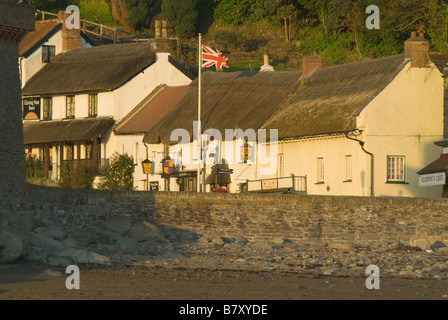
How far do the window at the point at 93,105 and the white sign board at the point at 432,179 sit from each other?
2170 cm

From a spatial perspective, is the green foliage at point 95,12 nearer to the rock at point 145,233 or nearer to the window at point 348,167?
the window at point 348,167

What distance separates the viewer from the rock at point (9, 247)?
1226 inches

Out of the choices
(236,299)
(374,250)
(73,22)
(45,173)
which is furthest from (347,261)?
(73,22)

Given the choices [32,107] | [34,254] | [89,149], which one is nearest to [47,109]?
[32,107]

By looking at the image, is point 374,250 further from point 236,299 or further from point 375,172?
point 236,299

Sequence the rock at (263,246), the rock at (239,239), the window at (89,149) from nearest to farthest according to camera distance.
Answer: the rock at (263,246) < the rock at (239,239) < the window at (89,149)

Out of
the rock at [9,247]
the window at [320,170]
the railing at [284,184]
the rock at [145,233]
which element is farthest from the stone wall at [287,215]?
the window at [320,170]

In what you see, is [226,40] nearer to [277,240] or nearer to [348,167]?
[348,167]

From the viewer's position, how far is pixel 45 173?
62.2m

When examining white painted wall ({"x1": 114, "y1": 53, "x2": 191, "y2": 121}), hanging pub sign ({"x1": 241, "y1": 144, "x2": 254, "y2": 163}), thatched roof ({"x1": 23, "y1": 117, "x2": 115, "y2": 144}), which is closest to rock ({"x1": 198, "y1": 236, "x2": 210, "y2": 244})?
hanging pub sign ({"x1": 241, "y1": 144, "x2": 254, "y2": 163})

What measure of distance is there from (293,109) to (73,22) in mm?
22084

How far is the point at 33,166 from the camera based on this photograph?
61.8 meters

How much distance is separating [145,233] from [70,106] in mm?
25704

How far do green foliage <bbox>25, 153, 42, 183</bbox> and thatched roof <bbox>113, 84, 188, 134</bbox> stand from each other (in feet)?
17.0
